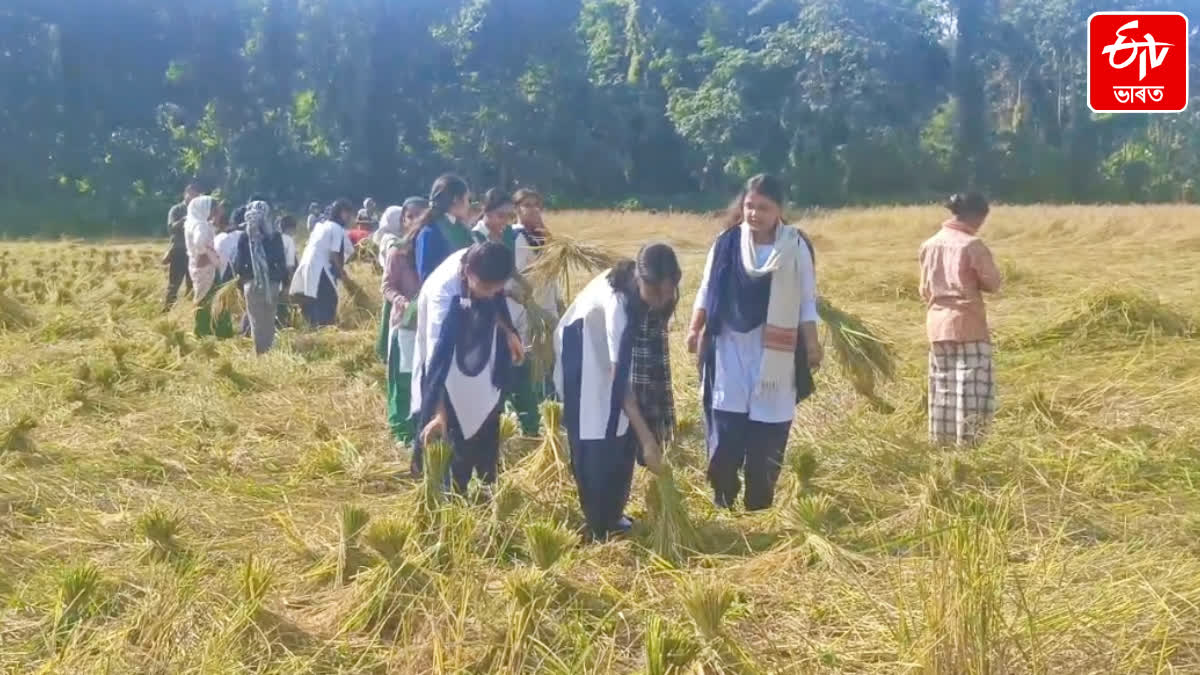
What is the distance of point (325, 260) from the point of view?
8.51 m

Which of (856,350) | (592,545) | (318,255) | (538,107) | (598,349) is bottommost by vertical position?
(592,545)

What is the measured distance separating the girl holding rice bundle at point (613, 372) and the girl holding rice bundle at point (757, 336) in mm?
248

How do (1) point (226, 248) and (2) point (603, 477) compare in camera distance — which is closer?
(2) point (603, 477)

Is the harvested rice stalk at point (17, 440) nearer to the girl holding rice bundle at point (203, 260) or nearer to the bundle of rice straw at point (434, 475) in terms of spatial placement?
the bundle of rice straw at point (434, 475)

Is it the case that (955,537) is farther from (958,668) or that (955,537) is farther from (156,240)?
(156,240)

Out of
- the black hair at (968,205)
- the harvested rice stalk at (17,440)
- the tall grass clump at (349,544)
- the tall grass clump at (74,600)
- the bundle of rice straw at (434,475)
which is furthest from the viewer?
the harvested rice stalk at (17,440)

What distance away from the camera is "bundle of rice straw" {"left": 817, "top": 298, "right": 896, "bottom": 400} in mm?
5090

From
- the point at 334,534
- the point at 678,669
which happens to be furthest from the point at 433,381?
the point at 678,669

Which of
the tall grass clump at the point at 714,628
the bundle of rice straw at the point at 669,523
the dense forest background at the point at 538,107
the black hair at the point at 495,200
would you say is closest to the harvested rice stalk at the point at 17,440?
the black hair at the point at 495,200

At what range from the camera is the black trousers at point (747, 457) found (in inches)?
162

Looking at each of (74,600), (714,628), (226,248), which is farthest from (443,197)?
(226,248)

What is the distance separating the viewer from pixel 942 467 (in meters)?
4.52

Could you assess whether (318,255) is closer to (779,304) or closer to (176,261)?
(176,261)

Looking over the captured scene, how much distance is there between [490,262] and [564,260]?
146 cm
